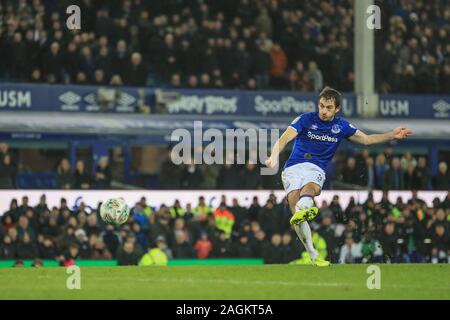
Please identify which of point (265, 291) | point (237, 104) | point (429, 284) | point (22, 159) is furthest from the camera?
point (237, 104)

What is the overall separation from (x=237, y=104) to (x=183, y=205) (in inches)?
167

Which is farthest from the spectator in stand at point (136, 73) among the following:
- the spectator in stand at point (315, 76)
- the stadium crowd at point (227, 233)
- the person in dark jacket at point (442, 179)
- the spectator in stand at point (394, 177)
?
the person in dark jacket at point (442, 179)

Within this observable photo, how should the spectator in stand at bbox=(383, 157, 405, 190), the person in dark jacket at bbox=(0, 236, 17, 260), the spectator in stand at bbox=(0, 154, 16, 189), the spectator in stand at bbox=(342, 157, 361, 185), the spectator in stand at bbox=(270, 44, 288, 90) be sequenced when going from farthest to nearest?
the spectator in stand at bbox=(270, 44, 288, 90), the spectator in stand at bbox=(383, 157, 405, 190), the spectator in stand at bbox=(342, 157, 361, 185), the spectator in stand at bbox=(0, 154, 16, 189), the person in dark jacket at bbox=(0, 236, 17, 260)

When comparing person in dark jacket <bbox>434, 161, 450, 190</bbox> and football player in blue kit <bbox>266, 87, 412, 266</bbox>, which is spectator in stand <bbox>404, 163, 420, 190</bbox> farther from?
football player in blue kit <bbox>266, 87, 412, 266</bbox>

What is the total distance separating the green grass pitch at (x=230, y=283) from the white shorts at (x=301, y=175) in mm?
1043

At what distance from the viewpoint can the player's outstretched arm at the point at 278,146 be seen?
12.7 m

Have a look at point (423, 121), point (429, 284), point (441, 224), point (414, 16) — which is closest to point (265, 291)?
point (429, 284)

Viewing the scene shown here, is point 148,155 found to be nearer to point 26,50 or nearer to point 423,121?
point 26,50

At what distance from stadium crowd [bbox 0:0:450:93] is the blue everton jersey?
1146cm

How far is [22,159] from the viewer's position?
25625mm

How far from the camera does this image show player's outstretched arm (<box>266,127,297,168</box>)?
12.7 meters

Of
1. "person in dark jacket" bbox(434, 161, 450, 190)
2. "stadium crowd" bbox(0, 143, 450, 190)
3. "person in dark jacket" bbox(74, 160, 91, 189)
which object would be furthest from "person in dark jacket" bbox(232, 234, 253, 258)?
"person in dark jacket" bbox(434, 161, 450, 190)

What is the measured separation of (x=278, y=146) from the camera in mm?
13258

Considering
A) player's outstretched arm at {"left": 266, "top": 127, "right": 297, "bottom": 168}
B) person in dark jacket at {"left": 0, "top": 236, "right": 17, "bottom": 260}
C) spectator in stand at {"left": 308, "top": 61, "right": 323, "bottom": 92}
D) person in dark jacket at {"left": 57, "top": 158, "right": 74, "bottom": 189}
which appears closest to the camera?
player's outstretched arm at {"left": 266, "top": 127, "right": 297, "bottom": 168}
